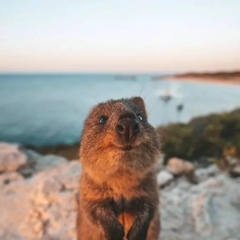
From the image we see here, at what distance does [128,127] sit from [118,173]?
0.58 m

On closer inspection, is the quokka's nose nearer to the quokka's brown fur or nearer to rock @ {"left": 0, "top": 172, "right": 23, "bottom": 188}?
the quokka's brown fur

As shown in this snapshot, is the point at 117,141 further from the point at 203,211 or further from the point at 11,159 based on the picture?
the point at 11,159

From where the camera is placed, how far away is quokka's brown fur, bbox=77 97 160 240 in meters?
2.39

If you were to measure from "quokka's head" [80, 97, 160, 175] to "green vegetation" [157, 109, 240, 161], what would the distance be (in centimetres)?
337

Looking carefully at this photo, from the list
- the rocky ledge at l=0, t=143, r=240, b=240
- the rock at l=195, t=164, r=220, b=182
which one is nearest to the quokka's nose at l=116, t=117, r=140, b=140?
the rocky ledge at l=0, t=143, r=240, b=240

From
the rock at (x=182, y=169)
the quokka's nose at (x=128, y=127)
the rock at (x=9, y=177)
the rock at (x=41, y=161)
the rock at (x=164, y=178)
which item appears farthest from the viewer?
the rock at (x=41, y=161)

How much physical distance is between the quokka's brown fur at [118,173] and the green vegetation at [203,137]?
10.3ft

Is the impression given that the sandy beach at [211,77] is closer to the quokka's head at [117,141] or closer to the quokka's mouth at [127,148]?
the quokka's head at [117,141]

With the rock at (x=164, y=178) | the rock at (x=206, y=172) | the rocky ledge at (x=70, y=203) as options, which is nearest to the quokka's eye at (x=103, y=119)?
the rocky ledge at (x=70, y=203)

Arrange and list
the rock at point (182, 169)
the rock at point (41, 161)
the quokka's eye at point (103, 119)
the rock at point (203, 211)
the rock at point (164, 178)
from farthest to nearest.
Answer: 1. the rock at point (41, 161)
2. the rock at point (182, 169)
3. the rock at point (164, 178)
4. the rock at point (203, 211)
5. the quokka's eye at point (103, 119)

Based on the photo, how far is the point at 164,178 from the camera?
5406 millimetres

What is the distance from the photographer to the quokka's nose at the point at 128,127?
7.40 feet

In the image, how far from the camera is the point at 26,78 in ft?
19.5

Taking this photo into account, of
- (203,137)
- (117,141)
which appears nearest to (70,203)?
(117,141)
